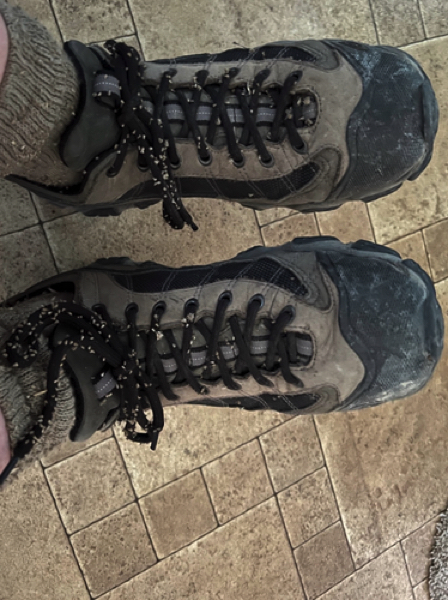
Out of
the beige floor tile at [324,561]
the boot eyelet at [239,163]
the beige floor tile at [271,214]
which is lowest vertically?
the beige floor tile at [324,561]

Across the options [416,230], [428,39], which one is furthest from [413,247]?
→ [428,39]

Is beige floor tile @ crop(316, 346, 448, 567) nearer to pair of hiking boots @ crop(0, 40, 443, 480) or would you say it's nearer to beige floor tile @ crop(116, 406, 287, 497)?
beige floor tile @ crop(116, 406, 287, 497)

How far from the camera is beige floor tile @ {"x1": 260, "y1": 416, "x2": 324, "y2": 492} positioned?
140 centimetres

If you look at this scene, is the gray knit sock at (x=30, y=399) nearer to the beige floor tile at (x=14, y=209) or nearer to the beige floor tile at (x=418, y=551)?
the beige floor tile at (x=14, y=209)

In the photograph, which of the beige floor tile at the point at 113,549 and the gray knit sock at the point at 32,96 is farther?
the beige floor tile at the point at 113,549

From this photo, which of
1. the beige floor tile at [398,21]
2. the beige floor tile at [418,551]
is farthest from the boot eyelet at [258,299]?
the beige floor tile at [418,551]

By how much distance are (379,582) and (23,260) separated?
1.30 metres

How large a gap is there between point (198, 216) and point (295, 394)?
0.50 metres

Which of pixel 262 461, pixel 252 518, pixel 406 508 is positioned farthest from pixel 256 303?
pixel 406 508

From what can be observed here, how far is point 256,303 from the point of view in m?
0.94

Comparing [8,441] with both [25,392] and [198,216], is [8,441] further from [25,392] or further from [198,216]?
[198,216]

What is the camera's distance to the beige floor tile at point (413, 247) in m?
1.51

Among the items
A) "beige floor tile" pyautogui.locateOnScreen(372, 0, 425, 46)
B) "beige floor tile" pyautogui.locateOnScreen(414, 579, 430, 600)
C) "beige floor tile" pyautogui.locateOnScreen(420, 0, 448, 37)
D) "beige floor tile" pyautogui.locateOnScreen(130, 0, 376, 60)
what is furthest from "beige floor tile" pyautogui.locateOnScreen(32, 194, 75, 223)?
"beige floor tile" pyautogui.locateOnScreen(414, 579, 430, 600)

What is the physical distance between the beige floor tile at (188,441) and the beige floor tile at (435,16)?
1.15 meters
